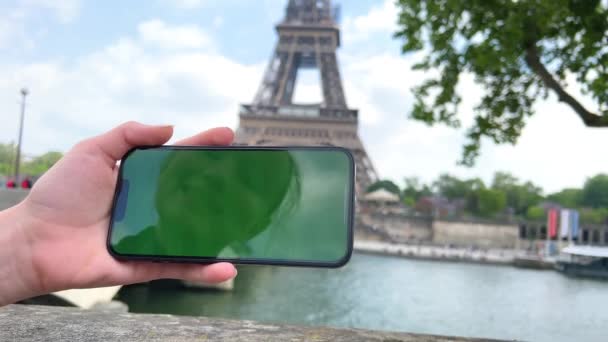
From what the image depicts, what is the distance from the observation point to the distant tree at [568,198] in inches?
2660

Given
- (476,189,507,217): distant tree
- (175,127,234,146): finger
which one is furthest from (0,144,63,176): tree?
(175,127,234,146): finger

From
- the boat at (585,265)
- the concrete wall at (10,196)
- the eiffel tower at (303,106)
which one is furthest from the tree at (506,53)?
the eiffel tower at (303,106)

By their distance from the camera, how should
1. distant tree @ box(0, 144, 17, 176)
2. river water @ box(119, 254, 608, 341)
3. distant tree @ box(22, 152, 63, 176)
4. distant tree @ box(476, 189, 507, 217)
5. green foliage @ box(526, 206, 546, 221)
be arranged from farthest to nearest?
1. green foliage @ box(526, 206, 546, 221)
2. distant tree @ box(476, 189, 507, 217)
3. distant tree @ box(0, 144, 17, 176)
4. distant tree @ box(22, 152, 63, 176)
5. river water @ box(119, 254, 608, 341)

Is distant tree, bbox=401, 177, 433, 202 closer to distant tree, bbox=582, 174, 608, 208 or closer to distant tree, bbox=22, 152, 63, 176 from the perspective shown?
distant tree, bbox=582, 174, 608, 208

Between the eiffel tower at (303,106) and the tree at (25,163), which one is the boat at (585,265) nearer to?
the eiffel tower at (303,106)

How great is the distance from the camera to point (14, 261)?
1724 mm

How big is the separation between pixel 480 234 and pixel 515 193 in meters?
16.0

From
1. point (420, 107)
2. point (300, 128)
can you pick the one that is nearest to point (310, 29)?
point (300, 128)

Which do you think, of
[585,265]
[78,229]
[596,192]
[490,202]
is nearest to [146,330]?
[78,229]

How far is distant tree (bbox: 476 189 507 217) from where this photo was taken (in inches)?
2384

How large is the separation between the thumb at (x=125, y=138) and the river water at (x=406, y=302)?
25.2 ft

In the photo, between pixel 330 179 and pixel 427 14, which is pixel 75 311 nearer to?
pixel 330 179

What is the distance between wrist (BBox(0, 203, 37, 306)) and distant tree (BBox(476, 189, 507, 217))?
2485 inches

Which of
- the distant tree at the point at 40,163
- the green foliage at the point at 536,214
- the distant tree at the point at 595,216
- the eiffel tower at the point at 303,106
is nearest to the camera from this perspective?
the distant tree at the point at 40,163
